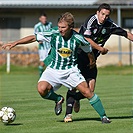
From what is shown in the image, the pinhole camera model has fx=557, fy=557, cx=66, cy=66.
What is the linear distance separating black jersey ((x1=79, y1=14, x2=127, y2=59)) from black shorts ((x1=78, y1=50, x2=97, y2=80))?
0.27m

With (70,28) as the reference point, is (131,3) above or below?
above

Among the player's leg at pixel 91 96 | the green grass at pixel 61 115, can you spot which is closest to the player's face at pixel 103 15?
the player's leg at pixel 91 96

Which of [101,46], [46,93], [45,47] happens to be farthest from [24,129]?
[45,47]

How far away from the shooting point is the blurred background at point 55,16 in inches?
1281

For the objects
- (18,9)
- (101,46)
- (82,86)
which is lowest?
(82,86)

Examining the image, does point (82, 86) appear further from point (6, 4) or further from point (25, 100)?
point (6, 4)

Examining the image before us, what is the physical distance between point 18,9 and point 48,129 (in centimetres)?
2601

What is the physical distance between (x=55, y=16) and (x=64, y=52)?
2509cm

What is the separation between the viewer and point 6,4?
110 ft

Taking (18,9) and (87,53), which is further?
(18,9)

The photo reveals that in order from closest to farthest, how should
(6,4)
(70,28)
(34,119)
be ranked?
(70,28)
(34,119)
(6,4)

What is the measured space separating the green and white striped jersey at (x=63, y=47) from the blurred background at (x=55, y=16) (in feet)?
74.8

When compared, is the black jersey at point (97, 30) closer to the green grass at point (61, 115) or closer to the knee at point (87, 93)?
the knee at point (87, 93)

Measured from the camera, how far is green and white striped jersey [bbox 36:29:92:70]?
9.16 meters
